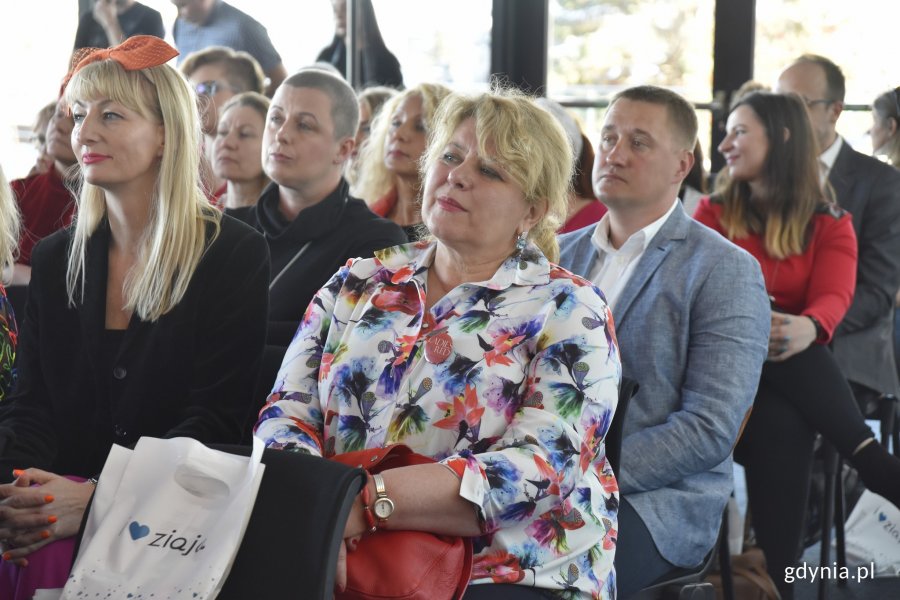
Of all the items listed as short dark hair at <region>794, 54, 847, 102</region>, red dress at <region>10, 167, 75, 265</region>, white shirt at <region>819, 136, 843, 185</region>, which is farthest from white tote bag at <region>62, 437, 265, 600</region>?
short dark hair at <region>794, 54, 847, 102</region>

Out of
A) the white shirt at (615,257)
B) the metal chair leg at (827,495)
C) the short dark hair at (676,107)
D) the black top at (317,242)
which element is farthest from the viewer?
the metal chair leg at (827,495)

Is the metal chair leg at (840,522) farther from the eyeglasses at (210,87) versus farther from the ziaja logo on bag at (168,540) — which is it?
the eyeglasses at (210,87)

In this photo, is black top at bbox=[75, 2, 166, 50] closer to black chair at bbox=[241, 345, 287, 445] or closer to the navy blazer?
the navy blazer

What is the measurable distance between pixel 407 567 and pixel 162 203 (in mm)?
992

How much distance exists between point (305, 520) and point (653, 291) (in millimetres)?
1140

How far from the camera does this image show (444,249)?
1895 millimetres

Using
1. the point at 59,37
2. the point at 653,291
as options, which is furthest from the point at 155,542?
the point at 59,37

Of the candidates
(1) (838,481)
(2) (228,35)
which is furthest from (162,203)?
(2) (228,35)

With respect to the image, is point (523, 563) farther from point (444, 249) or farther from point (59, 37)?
point (59, 37)

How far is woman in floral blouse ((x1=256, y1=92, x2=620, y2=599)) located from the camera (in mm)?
1574

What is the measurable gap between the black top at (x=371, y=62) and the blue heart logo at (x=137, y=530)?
425 cm

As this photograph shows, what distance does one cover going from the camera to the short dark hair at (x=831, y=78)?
13.5 ft

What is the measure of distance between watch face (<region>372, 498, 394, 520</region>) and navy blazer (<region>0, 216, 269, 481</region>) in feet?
1.99

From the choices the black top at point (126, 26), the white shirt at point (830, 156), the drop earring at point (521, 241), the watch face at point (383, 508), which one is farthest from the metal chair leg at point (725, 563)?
the black top at point (126, 26)
